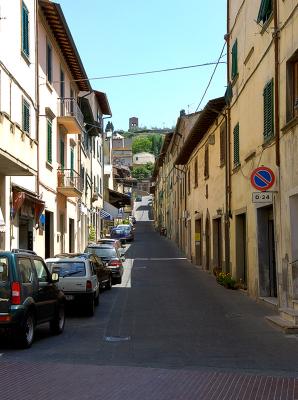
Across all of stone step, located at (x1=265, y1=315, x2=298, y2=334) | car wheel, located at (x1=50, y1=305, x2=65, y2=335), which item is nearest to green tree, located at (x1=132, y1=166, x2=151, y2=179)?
stone step, located at (x1=265, y1=315, x2=298, y2=334)

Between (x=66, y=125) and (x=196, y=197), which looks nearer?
(x=66, y=125)

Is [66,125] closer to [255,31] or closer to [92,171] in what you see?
[255,31]

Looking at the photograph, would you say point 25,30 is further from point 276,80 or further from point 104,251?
point 104,251

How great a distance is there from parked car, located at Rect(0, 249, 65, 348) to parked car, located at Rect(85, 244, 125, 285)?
12.4 metres

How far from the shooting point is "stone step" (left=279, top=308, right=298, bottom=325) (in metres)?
12.2

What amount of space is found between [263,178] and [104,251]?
1242 centimetres

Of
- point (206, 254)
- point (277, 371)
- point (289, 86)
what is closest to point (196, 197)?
point (206, 254)

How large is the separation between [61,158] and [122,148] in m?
114

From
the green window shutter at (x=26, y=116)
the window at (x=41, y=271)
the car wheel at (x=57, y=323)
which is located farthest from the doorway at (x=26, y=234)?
the window at (x=41, y=271)

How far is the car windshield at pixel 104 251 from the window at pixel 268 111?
1098 cm

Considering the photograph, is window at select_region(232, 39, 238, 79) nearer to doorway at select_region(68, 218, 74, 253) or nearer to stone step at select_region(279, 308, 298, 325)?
stone step at select_region(279, 308, 298, 325)

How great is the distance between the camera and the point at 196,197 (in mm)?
33656

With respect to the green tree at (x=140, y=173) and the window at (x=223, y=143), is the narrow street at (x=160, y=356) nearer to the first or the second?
the window at (x=223, y=143)

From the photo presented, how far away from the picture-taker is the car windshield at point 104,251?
25361 millimetres
